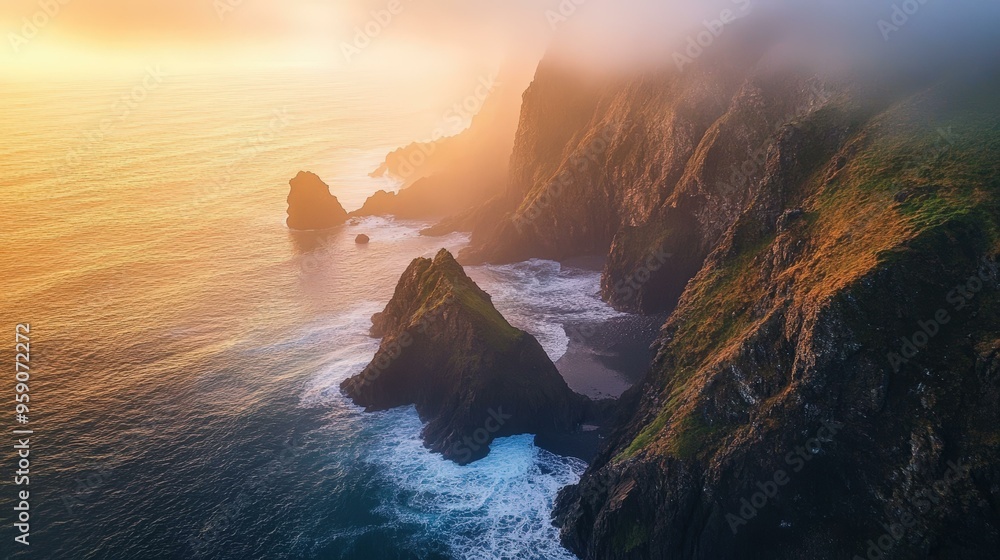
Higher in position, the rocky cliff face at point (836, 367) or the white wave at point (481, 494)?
the rocky cliff face at point (836, 367)

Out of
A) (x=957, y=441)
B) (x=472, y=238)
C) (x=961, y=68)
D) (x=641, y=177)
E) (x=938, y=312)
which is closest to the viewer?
(x=957, y=441)

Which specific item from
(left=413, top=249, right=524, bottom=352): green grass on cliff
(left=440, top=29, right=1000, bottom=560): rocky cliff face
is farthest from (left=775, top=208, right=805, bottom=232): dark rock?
(left=413, top=249, right=524, bottom=352): green grass on cliff

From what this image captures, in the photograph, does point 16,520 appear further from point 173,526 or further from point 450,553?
point 450,553

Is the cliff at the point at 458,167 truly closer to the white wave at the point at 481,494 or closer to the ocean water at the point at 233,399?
the ocean water at the point at 233,399

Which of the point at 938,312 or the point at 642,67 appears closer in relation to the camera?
the point at 938,312

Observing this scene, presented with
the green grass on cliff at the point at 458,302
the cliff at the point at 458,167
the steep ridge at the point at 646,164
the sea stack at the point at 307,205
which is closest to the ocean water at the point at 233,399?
the sea stack at the point at 307,205

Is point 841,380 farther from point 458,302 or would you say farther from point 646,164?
point 646,164

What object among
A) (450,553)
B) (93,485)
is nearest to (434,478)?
(450,553)
